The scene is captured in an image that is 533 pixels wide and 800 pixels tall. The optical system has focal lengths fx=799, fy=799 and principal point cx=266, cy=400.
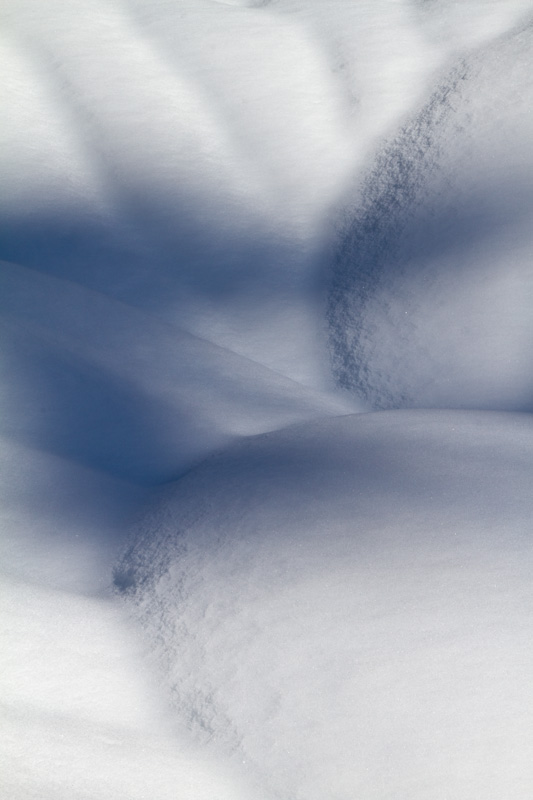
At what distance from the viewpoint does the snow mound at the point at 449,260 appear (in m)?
0.97

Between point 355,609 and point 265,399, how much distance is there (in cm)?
40

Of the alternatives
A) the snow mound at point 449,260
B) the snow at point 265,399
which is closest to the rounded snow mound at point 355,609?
the snow at point 265,399

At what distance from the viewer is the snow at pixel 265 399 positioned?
0.49 m

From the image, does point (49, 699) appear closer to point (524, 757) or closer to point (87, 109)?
point (524, 757)

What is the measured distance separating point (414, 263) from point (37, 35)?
82cm

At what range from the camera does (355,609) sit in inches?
21.7

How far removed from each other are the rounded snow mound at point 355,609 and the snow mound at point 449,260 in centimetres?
23

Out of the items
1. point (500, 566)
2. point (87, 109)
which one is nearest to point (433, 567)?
point (500, 566)

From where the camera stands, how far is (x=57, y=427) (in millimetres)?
832

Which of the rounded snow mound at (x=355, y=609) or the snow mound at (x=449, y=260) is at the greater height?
the snow mound at (x=449, y=260)

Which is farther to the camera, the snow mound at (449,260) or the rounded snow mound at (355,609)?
the snow mound at (449,260)

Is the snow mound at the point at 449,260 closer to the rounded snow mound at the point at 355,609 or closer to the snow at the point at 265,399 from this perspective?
the snow at the point at 265,399

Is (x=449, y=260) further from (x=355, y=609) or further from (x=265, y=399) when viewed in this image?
(x=355, y=609)

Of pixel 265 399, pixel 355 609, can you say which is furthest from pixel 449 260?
pixel 355 609
